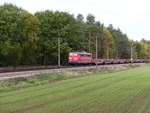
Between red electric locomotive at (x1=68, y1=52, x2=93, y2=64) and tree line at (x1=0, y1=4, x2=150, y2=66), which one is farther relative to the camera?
red electric locomotive at (x1=68, y1=52, x2=93, y2=64)

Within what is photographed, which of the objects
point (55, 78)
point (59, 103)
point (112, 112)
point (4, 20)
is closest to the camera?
point (112, 112)

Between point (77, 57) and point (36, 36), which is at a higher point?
point (36, 36)

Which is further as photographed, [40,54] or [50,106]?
[40,54]

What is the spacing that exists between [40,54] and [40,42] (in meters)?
3.32

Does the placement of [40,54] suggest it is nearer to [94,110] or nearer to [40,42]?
[40,42]

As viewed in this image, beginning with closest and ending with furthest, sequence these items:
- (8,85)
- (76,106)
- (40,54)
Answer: (76,106) < (8,85) < (40,54)

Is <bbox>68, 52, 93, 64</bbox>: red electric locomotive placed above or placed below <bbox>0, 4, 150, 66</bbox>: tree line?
below

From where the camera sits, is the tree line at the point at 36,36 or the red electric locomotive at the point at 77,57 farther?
the red electric locomotive at the point at 77,57

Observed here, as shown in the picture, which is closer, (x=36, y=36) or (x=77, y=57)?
(x=36, y=36)

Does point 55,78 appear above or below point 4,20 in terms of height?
below

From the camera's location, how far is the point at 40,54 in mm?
103250

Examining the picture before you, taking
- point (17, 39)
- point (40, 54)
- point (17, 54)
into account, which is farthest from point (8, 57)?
point (40, 54)

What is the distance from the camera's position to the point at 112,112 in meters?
19.8

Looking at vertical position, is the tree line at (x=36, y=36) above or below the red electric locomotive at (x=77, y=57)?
above
